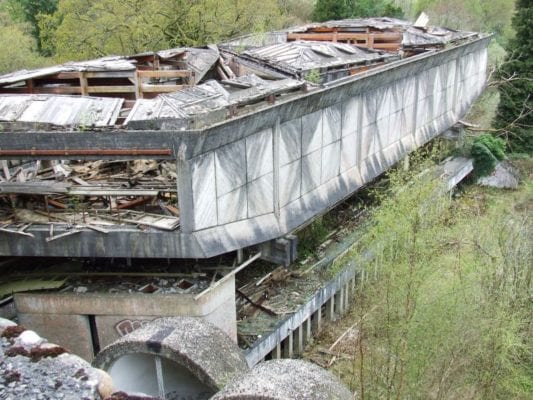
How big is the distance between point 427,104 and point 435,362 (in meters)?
12.6

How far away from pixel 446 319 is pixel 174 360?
15.5 ft

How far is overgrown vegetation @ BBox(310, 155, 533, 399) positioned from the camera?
9.02m

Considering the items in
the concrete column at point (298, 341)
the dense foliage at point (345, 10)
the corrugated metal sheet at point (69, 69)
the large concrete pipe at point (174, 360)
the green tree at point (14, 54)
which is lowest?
the concrete column at point (298, 341)

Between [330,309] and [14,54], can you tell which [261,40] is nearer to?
[330,309]

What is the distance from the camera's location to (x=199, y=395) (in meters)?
8.21

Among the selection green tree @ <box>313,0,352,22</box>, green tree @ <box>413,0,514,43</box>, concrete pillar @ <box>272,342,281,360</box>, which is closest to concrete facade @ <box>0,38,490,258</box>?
concrete pillar @ <box>272,342,281,360</box>

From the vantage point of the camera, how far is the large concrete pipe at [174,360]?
24.8 ft

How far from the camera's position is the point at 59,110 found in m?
11.0

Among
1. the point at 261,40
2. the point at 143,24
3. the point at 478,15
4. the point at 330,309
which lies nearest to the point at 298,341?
the point at 330,309

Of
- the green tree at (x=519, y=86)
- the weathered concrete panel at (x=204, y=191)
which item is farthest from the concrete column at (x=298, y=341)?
the green tree at (x=519, y=86)

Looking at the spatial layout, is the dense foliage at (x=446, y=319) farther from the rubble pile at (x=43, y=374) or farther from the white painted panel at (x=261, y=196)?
the rubble pile at (x=43, y=374)

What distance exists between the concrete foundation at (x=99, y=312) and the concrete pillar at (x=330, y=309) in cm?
379

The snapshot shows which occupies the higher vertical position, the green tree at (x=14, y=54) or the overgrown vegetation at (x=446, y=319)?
the green tree at (x=14, y=54)

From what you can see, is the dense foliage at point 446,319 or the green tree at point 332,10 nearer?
the dense foliage at point 446,319
